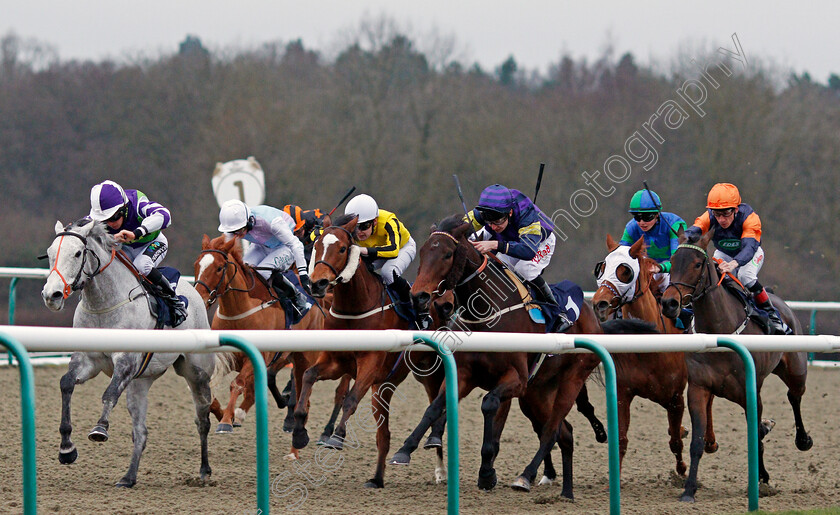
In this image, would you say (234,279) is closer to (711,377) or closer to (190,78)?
(711,377)

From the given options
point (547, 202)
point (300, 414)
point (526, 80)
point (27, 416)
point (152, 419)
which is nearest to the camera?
point (27, 416)

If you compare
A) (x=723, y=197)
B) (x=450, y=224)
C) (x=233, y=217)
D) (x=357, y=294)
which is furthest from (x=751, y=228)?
(x=233, y=217)

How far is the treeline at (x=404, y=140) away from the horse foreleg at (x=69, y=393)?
14612mm

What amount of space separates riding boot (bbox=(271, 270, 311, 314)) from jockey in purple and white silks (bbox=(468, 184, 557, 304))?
7.59 ft

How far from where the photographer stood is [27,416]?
262cm

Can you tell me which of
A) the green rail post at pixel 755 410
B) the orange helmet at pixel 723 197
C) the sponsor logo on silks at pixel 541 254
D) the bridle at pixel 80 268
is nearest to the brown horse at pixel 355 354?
the sponsor logo on silks at pixel 541 254

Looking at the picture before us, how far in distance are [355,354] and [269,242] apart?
97.9 inches

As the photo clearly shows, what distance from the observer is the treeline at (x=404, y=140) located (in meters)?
20.3

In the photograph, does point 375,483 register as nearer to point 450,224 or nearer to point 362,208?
point 450,224

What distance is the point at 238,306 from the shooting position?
7777 millimetres

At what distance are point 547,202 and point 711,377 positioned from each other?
51.1ft

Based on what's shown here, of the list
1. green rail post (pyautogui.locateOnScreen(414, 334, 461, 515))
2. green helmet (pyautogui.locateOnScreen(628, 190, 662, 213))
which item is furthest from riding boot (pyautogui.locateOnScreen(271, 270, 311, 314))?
green rail post (pyautogui.locateOnScreen(414, 334, 461, 515))

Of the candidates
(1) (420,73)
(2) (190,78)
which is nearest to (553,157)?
(1) (420,73)

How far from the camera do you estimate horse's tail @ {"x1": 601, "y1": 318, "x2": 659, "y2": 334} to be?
620 centimetres
